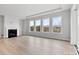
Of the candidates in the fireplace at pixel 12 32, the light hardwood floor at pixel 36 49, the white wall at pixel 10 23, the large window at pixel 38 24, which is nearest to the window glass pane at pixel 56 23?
the large window at pixel 38 24

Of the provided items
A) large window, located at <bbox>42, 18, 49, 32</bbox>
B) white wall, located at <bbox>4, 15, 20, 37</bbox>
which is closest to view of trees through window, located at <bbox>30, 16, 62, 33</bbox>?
large window, located at <bbox>42, 18, 49, 32</bbox>

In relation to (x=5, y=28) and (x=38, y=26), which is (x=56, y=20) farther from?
(x=5, y=28)

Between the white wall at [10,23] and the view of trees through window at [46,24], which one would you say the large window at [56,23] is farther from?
the white wall at [10,23]

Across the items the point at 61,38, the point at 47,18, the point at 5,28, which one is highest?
the point at 47,18

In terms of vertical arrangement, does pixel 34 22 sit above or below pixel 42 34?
above

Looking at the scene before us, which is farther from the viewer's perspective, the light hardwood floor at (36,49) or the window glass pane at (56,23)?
the window glass pane at (56,23)

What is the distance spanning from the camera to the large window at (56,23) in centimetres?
878

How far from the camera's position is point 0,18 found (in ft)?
35.5

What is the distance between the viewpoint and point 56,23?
907cm

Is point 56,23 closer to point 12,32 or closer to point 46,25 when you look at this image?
point 46,25

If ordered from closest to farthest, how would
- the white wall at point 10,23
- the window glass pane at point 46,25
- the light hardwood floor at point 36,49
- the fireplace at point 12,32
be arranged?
the light hardwood floor at point 36,49 < the window glass pane at point 46,25 < the white wall at point 10,23 < the fireplace at point 12,32

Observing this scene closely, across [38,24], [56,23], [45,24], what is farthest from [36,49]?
[38,24]
